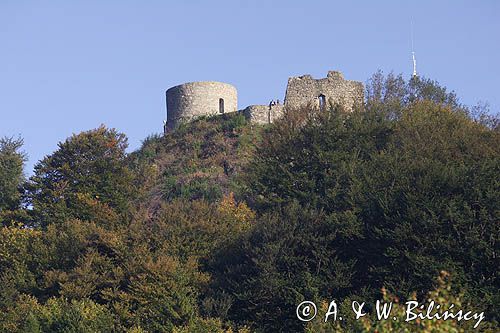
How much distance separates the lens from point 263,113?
50.0 metres

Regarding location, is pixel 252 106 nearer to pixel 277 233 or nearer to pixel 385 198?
pixel 277 233

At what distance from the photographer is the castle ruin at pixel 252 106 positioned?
49.1m

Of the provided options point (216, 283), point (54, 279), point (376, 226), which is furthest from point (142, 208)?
point (376, 226)

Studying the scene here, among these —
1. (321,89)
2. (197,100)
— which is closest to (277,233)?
(321,89)

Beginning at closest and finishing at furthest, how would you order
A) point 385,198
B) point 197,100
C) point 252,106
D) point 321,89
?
point 385,198, point 321,89, point 252,106, point 197,100

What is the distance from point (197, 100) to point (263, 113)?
4156mm

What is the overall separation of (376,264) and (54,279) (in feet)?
34.0

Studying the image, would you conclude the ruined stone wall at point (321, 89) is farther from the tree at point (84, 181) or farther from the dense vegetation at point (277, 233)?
the tree at point (84, 181)

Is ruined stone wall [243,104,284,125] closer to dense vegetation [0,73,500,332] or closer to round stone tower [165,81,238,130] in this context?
round stone tower [165,81,238,130]

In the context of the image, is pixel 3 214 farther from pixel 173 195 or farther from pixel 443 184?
pixel 443 184

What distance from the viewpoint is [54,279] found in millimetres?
32094

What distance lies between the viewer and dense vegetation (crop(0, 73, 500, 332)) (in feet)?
89.3

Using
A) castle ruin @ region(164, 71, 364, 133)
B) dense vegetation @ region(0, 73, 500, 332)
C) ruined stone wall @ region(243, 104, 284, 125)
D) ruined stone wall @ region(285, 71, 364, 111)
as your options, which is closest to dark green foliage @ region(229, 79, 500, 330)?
dense vegetation @ region(0, 73, 500, 332)

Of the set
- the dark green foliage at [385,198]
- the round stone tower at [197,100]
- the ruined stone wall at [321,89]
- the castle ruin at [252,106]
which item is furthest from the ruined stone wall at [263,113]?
the dark green foliage at [385,198]
